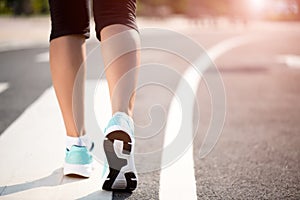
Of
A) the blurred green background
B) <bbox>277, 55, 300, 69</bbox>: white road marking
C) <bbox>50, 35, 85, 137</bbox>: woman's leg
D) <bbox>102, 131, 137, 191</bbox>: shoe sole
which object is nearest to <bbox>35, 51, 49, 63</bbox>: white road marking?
<bbox>277, 55, 300, 69</bbox>: white road marking

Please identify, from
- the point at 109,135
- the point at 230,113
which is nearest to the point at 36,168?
the point at 109,135

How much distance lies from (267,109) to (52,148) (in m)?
2.75

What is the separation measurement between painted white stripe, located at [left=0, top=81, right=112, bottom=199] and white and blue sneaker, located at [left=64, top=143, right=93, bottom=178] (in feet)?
0.14

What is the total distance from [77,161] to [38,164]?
0.45 meters

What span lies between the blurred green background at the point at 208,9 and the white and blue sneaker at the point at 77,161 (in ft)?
96.5

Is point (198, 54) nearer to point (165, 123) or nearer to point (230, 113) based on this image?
point (230, 113)

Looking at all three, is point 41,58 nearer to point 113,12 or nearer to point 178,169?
point 178,169

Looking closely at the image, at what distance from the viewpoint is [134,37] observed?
343 centimetres

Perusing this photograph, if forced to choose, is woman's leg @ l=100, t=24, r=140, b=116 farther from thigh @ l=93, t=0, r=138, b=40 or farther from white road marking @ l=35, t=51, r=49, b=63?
white road marking @ l=35, t=51, r=49, b=63

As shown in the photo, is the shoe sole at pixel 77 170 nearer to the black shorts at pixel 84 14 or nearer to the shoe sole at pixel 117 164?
the shoe sole at pixel 117 164

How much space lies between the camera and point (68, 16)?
3.44 meters

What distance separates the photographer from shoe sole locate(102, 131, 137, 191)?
3197 mm

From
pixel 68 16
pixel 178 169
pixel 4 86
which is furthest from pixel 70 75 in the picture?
pixel 4 86

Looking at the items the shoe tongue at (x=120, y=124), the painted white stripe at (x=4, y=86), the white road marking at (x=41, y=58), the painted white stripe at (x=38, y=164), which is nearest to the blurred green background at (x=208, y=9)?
the white road marking at (x=41, y=58)
